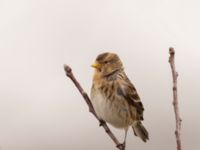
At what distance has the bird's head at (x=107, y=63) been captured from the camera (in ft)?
17.2

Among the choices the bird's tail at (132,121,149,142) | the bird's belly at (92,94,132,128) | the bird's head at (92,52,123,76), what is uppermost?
the bird's head at (92,52,123,76)

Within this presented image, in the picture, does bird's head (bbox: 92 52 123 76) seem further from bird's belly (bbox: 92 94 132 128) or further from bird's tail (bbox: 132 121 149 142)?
bird's tail (bbox: 132 121 149 142)

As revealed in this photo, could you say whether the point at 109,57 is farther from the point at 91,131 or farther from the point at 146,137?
the point at 91,131

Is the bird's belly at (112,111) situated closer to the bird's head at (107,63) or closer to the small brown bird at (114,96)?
the small brown bird at (114,96)

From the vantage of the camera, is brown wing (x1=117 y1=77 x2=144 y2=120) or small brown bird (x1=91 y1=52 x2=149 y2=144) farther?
brown wing (x1=117 y1=77 x2=144 y2=120)

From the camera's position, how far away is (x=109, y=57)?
17.4 ft

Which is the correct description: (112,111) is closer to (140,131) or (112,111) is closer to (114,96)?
(114,96)

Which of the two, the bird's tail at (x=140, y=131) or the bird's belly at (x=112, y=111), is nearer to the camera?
the bird's belly at (x=112, y=111)

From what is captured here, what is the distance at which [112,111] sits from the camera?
5309 millimetres

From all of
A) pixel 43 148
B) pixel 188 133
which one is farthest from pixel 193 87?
pixel 43 148

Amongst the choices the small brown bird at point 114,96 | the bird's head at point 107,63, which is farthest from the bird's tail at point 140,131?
the bird's head at point 107,63

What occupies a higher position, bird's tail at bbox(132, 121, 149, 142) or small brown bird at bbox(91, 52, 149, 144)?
small brown bird at bbox(91, 52, 149, 144)

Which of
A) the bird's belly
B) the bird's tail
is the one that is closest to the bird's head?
the bird's belly

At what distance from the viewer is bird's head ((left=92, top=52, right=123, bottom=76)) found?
5.23 meters
